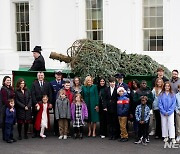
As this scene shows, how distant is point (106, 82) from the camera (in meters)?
10.5

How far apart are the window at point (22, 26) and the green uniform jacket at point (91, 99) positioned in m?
9.21

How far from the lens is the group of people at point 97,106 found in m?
9.49

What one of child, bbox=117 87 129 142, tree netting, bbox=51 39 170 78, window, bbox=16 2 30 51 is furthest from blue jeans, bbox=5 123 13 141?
window, bbox=16 2 30 51

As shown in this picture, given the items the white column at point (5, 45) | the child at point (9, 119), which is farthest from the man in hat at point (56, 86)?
the white column at point (5, 45)

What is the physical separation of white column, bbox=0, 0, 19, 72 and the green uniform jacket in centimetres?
702

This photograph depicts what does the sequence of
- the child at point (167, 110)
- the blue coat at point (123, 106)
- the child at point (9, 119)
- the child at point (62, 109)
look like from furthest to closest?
the child at point (62, 109), the child at point (9, 119), the blue coat at point (123, 106), the child at point (167, 110)

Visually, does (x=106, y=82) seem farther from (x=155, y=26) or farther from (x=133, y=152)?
(x=155, y=26)

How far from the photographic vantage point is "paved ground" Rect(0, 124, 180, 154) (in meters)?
8.86

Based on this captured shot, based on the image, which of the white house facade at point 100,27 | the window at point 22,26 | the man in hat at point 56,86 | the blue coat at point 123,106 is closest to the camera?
the blue coat at point 123,106

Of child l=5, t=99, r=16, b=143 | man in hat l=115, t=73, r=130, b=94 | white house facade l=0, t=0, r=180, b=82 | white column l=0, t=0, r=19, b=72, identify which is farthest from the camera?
white column l=0, t=0, r=19, b=72

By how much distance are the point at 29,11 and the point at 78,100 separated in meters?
9.53

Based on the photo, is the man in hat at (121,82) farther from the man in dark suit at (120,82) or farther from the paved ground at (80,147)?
the paved ground at (80,147)

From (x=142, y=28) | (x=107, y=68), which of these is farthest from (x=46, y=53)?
(x=107, y=68)

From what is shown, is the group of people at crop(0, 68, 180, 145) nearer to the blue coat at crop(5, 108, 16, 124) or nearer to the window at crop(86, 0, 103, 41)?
the blue coat at crop(5, 108, 16, 124)
